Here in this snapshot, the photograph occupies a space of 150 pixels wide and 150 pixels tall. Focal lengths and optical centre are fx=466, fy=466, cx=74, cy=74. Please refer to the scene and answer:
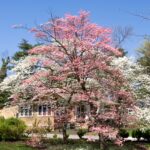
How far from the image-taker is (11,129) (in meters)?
27.1

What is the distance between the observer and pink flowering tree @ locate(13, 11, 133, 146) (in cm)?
2333

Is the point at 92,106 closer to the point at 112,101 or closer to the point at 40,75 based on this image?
the point at 112,101

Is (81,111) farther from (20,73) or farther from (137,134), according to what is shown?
(137,134)

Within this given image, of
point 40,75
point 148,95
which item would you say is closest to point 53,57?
point 40,75

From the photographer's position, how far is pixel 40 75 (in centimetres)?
2434

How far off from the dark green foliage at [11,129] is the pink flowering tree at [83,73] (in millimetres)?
3426

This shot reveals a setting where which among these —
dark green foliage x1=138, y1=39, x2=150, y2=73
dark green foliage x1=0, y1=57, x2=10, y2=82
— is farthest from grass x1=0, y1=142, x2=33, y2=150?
dark green foliage x1=0, y1=57, x2=10, y2=82

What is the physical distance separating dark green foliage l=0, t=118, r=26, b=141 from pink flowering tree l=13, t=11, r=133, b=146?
3.43 m

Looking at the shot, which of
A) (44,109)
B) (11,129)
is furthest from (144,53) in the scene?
(11,129)

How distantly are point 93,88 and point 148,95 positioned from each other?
6.30 metres

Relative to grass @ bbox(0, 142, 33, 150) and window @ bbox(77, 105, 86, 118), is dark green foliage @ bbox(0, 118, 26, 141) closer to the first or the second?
grass @ bbox(0, 142, 33, 150)

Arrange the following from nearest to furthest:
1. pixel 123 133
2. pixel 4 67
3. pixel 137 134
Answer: pixel 123 133 < pixel 137 134 < pixel 4 67

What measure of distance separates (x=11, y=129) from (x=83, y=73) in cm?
666

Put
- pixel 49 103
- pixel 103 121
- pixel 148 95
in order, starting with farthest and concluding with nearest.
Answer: pixel 148 95 < pixel 49 103 < pixel 103 121
